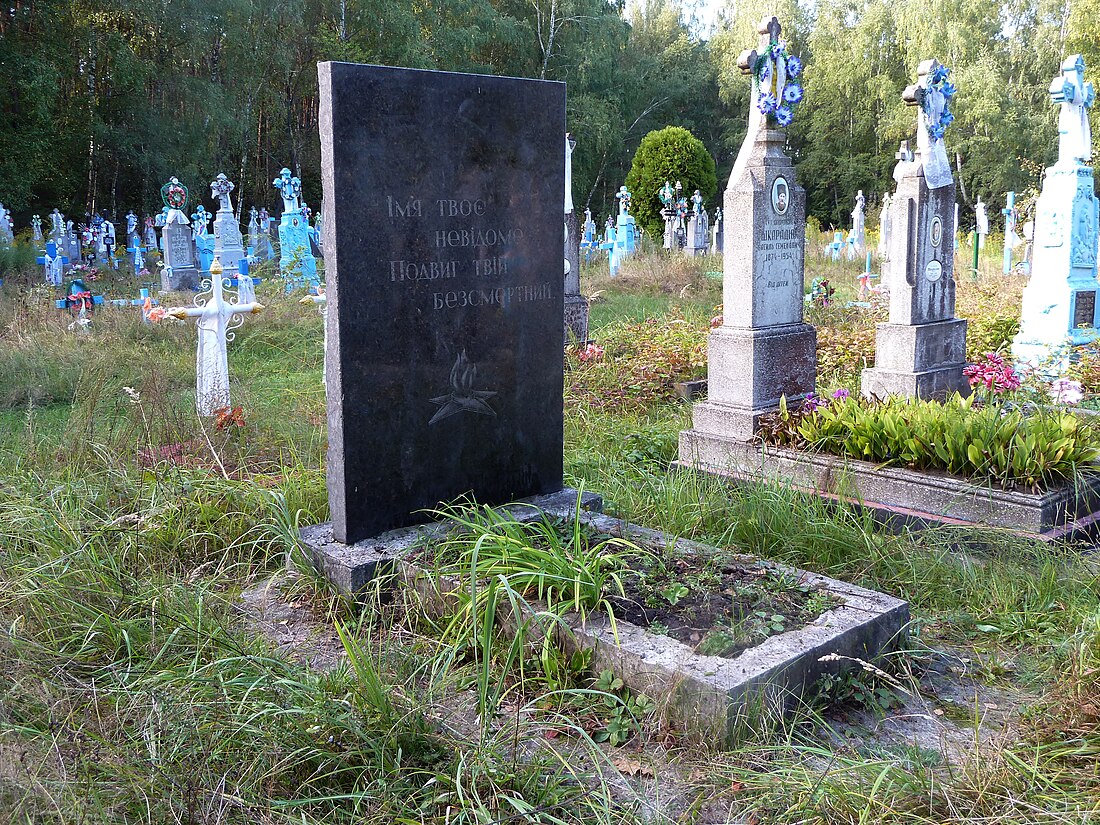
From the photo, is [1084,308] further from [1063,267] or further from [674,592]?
[674,592]

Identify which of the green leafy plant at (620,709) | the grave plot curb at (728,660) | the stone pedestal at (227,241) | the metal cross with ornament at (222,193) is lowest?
the green leafy plant at (620,709)

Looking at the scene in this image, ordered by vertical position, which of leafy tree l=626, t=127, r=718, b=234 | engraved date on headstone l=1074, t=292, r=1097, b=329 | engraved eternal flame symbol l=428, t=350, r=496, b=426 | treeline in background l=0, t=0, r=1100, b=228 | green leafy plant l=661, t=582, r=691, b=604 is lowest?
green leafy plant l=661, t=582, r=691, b=604

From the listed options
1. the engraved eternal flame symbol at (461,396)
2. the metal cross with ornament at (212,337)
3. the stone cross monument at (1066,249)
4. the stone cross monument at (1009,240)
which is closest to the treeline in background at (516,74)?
the stone cross monument at (1009,240)

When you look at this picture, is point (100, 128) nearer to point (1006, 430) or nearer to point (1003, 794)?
point (1006, 430)

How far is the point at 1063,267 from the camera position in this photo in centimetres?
871

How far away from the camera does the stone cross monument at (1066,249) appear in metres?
8.70

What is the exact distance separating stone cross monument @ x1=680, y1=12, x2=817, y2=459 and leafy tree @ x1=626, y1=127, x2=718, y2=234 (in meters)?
22.3

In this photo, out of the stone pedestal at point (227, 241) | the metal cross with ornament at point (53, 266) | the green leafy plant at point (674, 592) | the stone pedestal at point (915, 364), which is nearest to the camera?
the green leafy plant at point (674, 592)

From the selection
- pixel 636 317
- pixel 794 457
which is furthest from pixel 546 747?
pixel 636 317

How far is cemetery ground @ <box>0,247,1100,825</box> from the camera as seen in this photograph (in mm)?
2367

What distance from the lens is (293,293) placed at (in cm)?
1297

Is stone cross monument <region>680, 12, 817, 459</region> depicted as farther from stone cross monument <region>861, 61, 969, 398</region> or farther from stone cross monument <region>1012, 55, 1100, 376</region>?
stone cross monument <region>1012, 55, 1100, 376</region>

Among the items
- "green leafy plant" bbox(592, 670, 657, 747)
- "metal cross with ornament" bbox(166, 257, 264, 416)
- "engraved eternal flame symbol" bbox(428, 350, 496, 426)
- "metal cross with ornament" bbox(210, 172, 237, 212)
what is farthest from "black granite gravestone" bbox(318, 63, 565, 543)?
"metal cross with ornament" bbox(210, 172, 237, 212)

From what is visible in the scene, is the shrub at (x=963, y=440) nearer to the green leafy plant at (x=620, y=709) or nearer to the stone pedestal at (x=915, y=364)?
the stone pedestal at (x=915, y=364)
